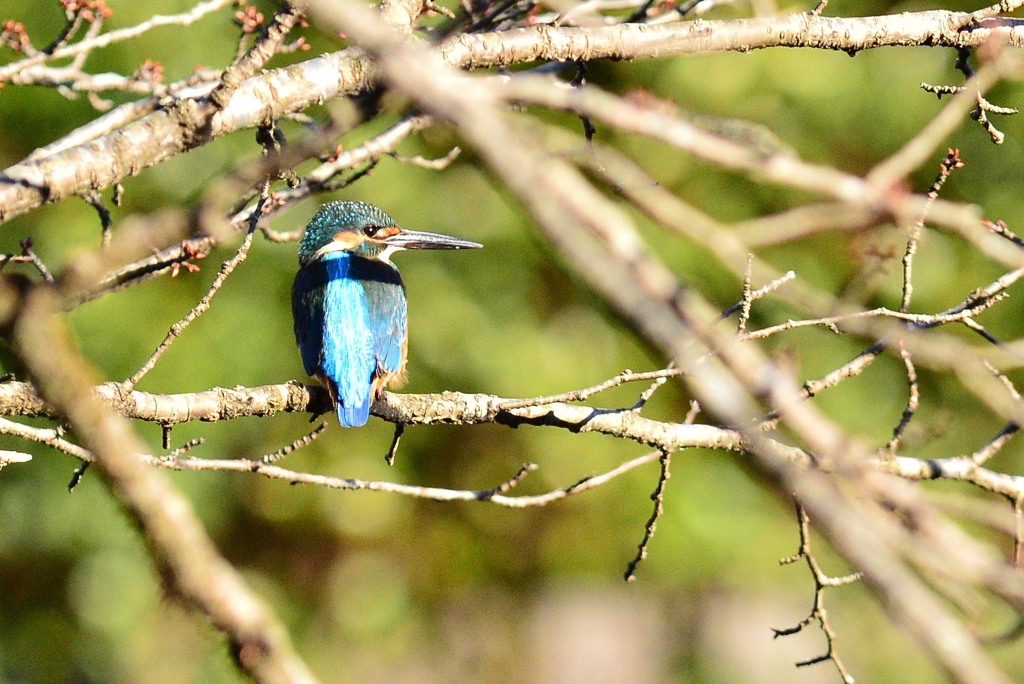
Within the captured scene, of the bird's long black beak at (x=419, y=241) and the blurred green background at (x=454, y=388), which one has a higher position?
the bird's long black beak at (x=419, y=241)

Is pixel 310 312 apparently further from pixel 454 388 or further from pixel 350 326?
pixel 454 388

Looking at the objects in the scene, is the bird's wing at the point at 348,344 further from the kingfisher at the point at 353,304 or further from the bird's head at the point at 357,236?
the bird's head at the point at 357,236

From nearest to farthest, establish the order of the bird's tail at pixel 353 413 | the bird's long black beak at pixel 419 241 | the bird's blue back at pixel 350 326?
the bird's tail at pixel 353 413 < the bird's blue back at pixel 350 326 < the bird's long black beak at pixel 419 241

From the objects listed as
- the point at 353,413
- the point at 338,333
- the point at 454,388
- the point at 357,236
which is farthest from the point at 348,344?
the point at 454,388

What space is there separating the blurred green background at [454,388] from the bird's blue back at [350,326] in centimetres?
134

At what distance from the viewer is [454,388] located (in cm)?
601

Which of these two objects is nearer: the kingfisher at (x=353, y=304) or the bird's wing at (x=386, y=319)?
the kingfisher at (x=353, y=304)

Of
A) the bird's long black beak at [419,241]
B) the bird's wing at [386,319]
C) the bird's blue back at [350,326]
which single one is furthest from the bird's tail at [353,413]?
the bird's long black beak at [419,241]

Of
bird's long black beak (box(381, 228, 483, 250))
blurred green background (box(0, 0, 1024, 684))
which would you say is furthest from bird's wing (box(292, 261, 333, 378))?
blurred green background (box(0, 0, 1024, 684))

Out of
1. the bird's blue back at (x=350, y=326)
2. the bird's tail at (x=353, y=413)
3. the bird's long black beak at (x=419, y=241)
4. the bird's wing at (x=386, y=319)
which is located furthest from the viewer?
the bird's long black beak at (x=419, y=241)

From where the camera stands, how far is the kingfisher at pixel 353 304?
337 cm

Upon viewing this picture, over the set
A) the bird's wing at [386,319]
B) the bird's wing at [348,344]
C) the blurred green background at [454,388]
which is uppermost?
the bird's wing at [348,344]

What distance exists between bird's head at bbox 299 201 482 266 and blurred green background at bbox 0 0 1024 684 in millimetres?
944

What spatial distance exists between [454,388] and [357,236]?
72.1 inches
